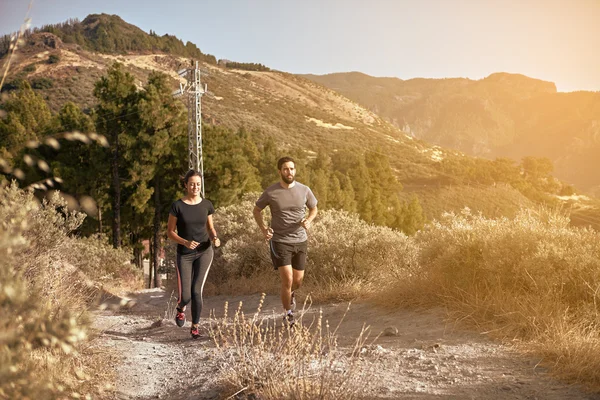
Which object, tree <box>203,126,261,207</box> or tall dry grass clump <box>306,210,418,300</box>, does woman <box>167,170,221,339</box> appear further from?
tree <box>203,126,261,207</box>

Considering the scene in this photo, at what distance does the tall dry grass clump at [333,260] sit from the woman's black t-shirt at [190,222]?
3.22 metres

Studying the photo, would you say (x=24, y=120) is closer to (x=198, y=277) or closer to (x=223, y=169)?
(x=223, y=169)

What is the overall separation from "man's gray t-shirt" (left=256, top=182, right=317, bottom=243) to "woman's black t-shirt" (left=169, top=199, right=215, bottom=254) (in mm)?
792

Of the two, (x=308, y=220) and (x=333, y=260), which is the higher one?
(x=308, y=220)

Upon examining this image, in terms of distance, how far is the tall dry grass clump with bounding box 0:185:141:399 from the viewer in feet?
5.59

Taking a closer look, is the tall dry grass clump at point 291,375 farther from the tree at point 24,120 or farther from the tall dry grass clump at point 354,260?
the tree at point 24,120

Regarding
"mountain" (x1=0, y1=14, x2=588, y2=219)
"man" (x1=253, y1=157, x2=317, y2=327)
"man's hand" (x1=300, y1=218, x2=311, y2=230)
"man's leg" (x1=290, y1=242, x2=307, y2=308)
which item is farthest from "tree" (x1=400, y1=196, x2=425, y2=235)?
"man's hand" (x1=300, y1=218, x2=311, y2=230)

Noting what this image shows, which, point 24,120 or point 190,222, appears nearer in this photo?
point 190,222

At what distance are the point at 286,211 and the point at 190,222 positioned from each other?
3.98ft

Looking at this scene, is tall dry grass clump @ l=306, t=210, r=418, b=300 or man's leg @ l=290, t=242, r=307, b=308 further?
tall dry grass clump @ l=306, t=210, r=418, b=300

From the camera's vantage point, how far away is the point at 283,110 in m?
91.3

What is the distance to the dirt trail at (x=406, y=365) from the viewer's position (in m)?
4.29

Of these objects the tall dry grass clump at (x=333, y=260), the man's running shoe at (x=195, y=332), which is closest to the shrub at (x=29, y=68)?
the tall dry grass clump at (x=333, y=260)

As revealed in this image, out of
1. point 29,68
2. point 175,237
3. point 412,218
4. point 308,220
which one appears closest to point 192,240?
point 175,237
